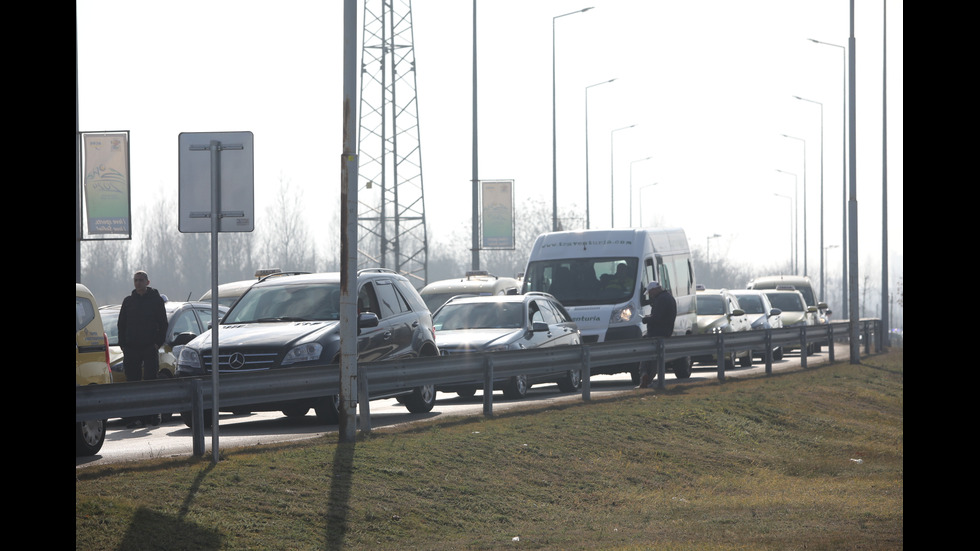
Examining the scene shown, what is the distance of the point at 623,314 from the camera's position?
2341 centimetres

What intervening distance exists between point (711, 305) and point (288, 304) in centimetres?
1810

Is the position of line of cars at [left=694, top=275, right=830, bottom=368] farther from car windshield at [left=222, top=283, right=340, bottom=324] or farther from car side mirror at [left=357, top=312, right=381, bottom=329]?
car side mirror at [left=357, top=312, right=381, bottom=329]

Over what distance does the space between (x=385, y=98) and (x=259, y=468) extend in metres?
39.1

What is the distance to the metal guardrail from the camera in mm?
10422

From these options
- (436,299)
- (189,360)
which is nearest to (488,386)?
(189,360)

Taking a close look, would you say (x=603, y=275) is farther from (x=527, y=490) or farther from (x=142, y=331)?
(x=527, y=490)

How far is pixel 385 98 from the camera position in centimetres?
4803

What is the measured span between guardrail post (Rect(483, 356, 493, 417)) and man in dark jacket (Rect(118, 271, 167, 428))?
4212mm

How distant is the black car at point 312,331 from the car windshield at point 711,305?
15491 mm

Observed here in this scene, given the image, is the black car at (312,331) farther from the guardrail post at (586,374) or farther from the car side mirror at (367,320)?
the guardrail post at (586,374)

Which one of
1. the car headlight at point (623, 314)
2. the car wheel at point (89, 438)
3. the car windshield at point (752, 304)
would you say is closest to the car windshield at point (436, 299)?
the car headlight at point (623, 314)
